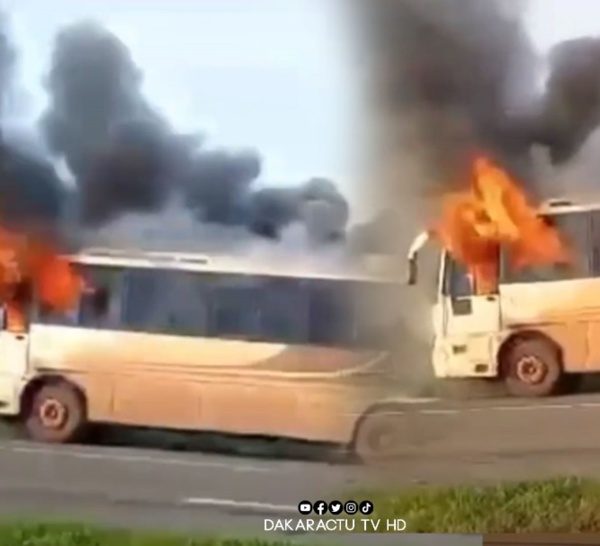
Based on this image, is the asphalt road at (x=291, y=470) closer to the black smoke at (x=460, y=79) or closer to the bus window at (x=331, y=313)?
the bus window at (x=331, y=313)

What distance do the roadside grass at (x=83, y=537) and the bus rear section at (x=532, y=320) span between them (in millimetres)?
346

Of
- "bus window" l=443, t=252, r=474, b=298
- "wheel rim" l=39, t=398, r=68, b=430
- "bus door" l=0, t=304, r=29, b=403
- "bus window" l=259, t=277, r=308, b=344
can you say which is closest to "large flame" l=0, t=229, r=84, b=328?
"bus door" l=0, t=304, r=29, b=403

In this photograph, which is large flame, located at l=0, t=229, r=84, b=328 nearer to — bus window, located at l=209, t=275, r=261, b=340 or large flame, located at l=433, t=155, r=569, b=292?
bus window, located at l=209, t=275, r=261, b=340

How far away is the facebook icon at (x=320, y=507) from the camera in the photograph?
4.66 ft

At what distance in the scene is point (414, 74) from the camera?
1.46m

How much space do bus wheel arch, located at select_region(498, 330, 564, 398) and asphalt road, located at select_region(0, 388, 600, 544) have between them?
0.06 feet

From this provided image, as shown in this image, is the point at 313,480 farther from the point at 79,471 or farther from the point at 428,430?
the point at 79,471

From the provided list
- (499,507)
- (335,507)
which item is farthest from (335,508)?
(499,507)

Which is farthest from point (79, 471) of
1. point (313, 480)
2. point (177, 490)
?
point (313, 480)

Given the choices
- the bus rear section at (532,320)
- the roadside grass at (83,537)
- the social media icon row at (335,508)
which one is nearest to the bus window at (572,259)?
the bus rear section at (532,320)

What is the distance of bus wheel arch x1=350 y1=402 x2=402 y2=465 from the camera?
1.43m

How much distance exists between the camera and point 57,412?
1469 millimetres

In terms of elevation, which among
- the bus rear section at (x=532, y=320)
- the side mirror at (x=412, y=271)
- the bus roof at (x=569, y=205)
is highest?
the bus roof at (x=569, y=205)

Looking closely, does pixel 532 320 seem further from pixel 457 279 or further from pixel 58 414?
Result: pixel 58 414
